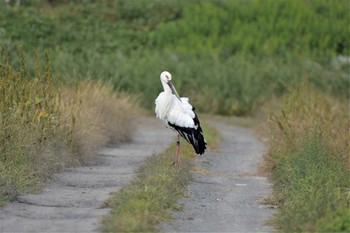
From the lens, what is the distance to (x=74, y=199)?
12.4 metres

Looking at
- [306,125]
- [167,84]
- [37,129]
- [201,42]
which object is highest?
[167,84]

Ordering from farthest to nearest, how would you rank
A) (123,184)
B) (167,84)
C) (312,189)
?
(167,84)
(123,184)
(312,189)

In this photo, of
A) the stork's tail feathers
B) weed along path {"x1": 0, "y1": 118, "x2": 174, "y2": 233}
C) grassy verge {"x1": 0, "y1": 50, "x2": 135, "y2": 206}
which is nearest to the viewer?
weed along path {"x1": 0, "y1": 118, "x2": 174, "y2": 233}

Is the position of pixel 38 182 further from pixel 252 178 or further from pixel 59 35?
pixel 59 35

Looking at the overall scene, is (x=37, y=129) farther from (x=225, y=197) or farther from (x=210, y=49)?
(x=210, y=49)

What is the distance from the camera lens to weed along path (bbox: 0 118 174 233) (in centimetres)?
1073

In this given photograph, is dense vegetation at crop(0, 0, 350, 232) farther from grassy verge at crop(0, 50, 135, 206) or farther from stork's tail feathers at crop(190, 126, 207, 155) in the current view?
stork's tail feathers at crop(190, 126, 207, 155)

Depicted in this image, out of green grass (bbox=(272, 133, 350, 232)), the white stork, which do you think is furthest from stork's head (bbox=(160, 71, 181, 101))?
green grass (bbox=(272, 133, 350, 232))

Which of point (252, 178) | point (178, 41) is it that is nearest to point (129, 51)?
point (178, 41)

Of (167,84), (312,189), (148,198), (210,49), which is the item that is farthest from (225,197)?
(210,49)

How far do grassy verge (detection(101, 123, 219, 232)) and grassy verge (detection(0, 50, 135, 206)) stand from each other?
1337 mm

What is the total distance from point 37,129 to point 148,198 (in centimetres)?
400

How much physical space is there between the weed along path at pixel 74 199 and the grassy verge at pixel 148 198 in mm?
253

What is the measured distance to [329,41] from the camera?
3862 cm
